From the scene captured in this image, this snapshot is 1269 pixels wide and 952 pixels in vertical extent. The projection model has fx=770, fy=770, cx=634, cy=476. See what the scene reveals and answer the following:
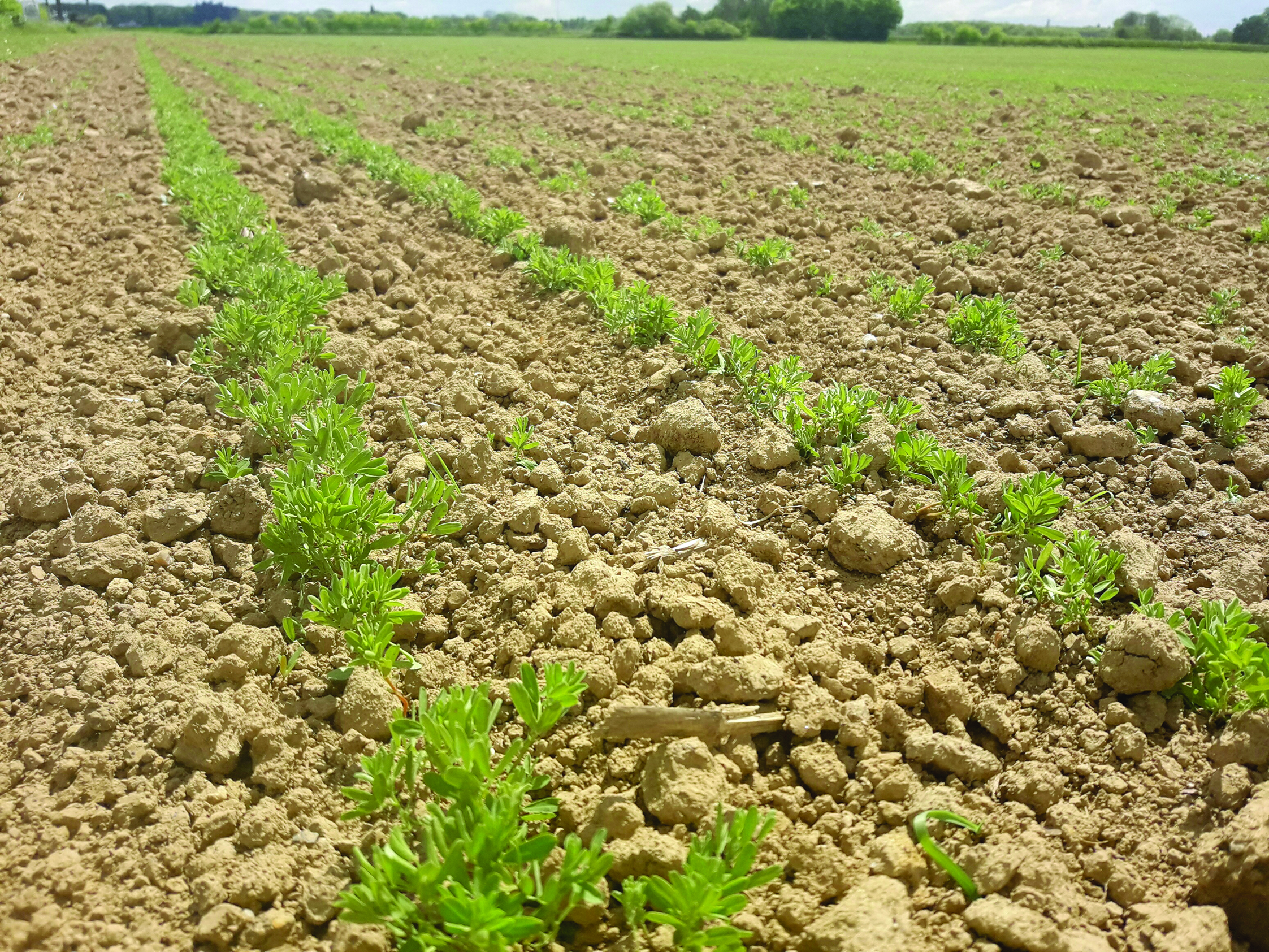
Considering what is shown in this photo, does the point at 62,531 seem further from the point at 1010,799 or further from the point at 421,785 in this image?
the point at 1010,799

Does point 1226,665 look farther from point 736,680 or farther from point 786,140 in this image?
point 786,140

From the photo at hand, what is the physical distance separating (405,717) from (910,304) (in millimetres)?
3712

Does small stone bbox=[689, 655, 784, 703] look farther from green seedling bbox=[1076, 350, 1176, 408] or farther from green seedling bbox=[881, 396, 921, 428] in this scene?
green seedling bbox=[1076, 350, 1176, 408]

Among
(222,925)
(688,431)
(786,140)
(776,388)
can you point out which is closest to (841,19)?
(786,140)

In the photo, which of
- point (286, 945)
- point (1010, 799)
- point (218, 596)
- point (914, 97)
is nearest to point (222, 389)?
point (218, 596)

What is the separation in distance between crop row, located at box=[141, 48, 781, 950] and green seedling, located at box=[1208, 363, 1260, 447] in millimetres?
3042

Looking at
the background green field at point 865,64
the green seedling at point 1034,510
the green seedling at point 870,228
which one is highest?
the background green field at point 865,64

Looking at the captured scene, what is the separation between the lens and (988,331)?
432 cm

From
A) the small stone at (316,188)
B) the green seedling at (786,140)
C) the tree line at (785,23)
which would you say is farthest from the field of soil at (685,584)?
the tree line at (785,23)

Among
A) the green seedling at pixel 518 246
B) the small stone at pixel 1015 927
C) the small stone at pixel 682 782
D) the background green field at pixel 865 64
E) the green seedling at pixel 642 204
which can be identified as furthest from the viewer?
the background green field at pixel 865 64

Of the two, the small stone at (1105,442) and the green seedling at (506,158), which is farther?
the green seedling at (506,158)

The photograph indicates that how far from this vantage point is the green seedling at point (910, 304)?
462 centimetres

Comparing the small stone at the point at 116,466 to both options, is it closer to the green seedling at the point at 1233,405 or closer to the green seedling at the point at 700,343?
the green seedling at the point at 700,343

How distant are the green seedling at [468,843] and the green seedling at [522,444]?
4.72ft
